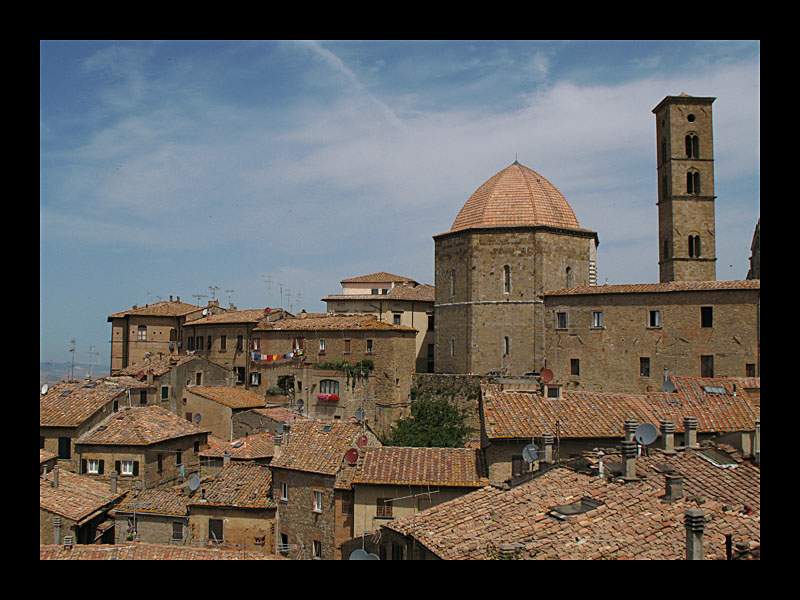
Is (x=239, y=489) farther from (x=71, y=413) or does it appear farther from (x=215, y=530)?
(x=71, y=413)

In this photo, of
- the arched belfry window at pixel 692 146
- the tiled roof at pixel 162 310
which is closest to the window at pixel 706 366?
the arched belfry window at pixel 692 146

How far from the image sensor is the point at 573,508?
1163 cm

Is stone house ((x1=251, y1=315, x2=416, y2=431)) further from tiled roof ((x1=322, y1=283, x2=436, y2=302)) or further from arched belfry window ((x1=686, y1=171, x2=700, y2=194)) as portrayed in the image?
arched belfry window ((x1=686, y1=171, x2=700, y2=194))

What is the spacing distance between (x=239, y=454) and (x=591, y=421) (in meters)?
12.9

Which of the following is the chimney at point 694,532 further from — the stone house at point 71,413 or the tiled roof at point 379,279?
the tiled roof at point 379,279

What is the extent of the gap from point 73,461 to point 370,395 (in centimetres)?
1385

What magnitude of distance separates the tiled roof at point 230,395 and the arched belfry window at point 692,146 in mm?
24273

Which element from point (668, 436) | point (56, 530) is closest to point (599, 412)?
point (668, 436)

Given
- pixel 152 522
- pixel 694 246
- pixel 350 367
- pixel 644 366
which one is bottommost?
pixel 152 522

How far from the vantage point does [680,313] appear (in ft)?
89.8

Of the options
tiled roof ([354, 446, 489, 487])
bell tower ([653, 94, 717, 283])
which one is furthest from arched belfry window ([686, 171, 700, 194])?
tiled roof ([354, 446, 489, 487])
